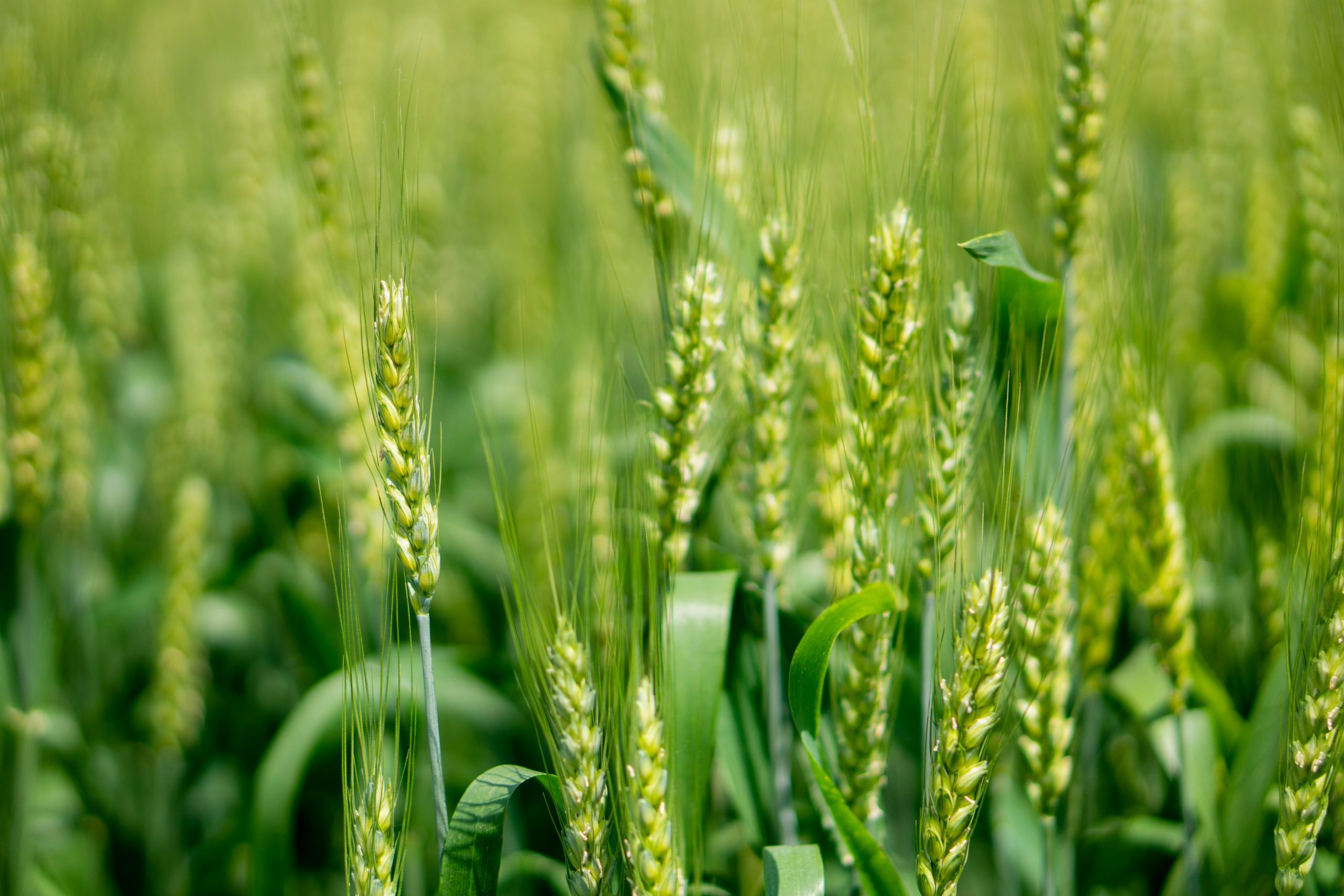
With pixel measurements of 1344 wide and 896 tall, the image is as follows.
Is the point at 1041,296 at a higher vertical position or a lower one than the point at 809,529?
higher

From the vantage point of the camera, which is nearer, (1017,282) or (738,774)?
(1017,282)

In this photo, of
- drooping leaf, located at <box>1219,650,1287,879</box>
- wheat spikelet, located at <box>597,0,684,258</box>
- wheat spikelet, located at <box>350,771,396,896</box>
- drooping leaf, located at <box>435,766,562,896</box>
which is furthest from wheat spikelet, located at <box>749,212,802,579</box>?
drooping leaf, located at <box>1219,650,1287,879</box>

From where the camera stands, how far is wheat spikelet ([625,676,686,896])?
905 mm

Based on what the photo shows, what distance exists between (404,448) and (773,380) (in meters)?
0.46

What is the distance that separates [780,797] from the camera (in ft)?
3.77

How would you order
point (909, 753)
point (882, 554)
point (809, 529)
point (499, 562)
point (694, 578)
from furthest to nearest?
1. point (499, 562)
2. point (809, 529)
3. point (909, 753)
4. point (694, 578)
5. point (882, 554)

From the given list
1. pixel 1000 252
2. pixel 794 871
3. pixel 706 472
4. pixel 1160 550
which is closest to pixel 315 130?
pixel 706 472

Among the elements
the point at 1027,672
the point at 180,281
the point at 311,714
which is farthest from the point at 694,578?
the point at 180,281

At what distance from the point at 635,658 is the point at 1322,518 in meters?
0.80

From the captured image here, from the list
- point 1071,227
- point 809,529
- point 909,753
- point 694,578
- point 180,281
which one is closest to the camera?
point 694,578

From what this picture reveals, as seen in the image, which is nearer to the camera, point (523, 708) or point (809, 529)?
point (523, 708)

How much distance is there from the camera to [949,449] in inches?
43.0

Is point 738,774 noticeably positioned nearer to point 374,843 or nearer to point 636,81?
point 374,843

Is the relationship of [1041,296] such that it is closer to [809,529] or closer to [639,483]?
[639,483]
